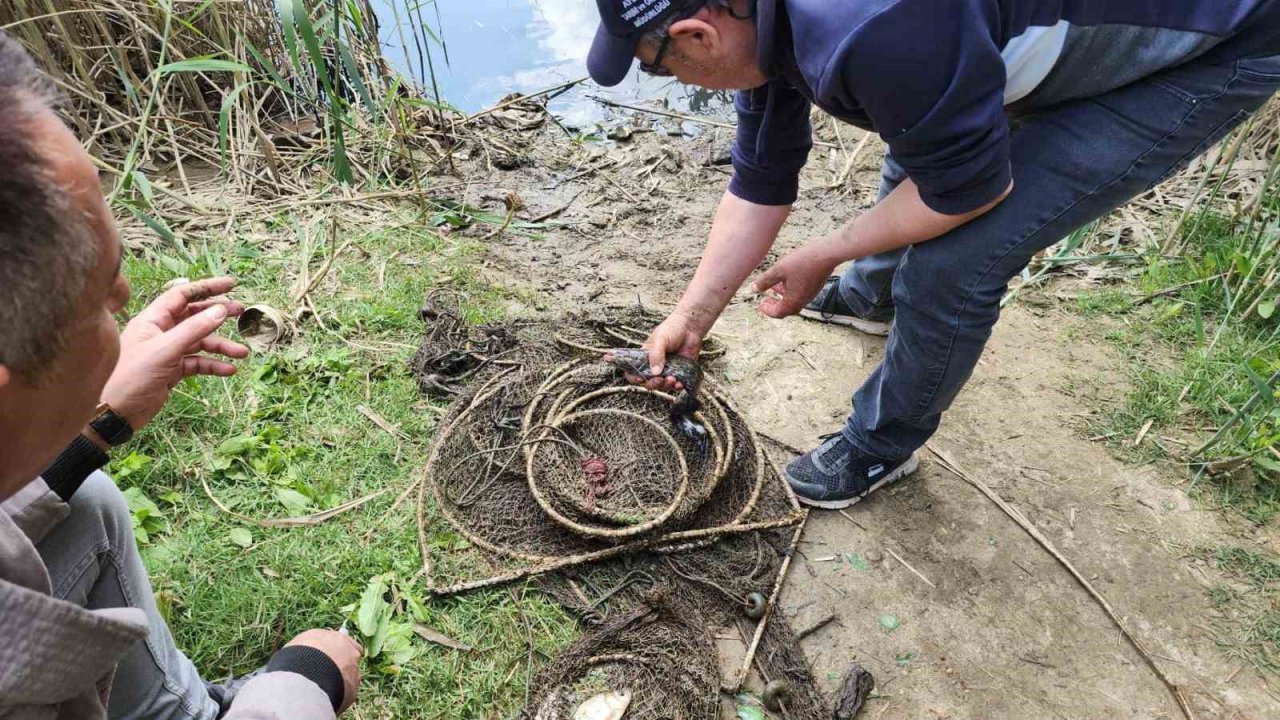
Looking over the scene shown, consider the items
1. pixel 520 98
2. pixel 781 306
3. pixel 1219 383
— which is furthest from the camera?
pixel 520 98

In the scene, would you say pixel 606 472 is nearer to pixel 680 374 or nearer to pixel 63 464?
pixel 680 374

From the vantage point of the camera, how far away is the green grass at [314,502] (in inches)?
78.6

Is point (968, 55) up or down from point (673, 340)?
up

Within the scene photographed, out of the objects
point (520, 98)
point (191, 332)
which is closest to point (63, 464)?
point (191, 332)

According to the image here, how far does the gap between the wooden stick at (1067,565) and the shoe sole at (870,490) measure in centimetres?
15

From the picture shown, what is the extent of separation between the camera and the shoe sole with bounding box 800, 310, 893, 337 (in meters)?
3.24

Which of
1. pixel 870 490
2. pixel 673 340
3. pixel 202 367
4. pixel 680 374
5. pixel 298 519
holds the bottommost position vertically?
pixel 870 490

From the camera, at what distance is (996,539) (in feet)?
8.04

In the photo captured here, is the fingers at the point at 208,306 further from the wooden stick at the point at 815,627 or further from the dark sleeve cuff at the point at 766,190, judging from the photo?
the wooden stick at the point at 815,627

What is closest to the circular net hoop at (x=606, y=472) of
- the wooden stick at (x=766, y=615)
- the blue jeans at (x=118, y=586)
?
the wooden stick at (x=766, y=615)

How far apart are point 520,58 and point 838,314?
15.0 ft

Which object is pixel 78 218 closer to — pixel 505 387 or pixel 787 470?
pixel 505 387

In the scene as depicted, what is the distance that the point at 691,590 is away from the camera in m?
2.24

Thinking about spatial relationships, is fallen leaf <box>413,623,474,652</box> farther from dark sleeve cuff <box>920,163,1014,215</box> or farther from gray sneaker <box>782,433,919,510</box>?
dark sleeve cuff <box>920,163,1014,215</box>
